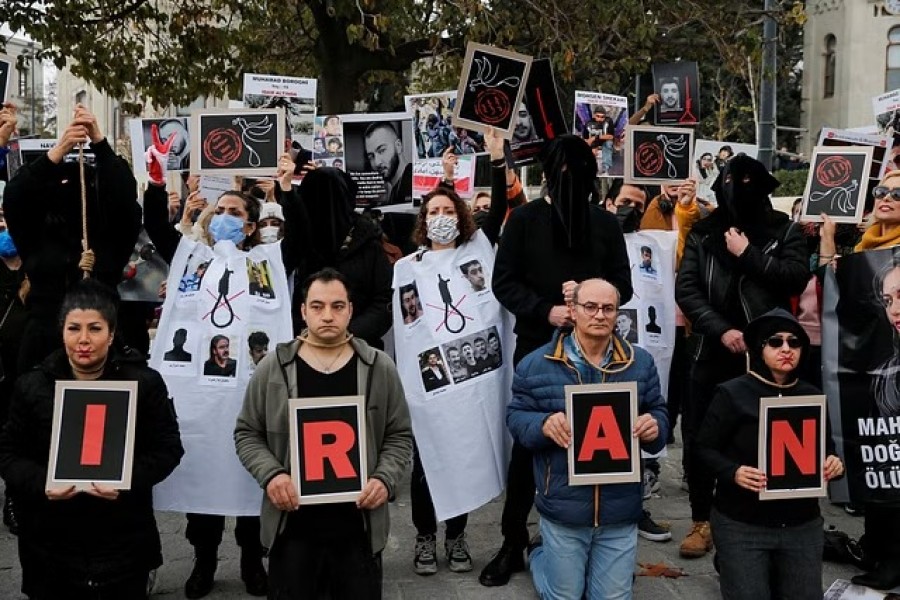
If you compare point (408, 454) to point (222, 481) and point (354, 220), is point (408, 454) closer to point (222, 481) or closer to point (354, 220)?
point (222, 481)

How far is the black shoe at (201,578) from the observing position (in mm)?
4969

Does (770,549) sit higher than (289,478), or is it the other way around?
(289,478)

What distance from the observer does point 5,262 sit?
622cm

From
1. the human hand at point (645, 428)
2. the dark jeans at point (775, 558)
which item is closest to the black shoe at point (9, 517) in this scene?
the human hand at point (645, 428)

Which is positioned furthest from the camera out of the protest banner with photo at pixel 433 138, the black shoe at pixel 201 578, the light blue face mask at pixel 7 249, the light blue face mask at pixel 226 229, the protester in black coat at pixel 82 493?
the protest banner with photo at pixel 433 138

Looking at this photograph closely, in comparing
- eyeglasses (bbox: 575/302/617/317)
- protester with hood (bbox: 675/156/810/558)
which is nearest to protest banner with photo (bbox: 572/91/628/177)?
protester with hood (bbox: 675/156/810/558)

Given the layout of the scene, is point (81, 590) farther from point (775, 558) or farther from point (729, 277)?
point (729, 277)

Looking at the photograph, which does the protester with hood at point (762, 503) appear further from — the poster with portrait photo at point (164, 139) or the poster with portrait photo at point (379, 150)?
the poster with portrait photo at point (164, 139)

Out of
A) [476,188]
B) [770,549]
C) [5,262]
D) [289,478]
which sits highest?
[476,188]

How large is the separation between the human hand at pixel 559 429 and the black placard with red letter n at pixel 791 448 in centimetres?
83

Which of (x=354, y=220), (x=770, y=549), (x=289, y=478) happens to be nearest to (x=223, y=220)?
(x=354, y=220)

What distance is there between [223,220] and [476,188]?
3267 mm

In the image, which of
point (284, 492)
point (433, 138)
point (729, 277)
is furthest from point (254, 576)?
point (433, 138)

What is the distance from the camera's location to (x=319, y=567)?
4.35m
